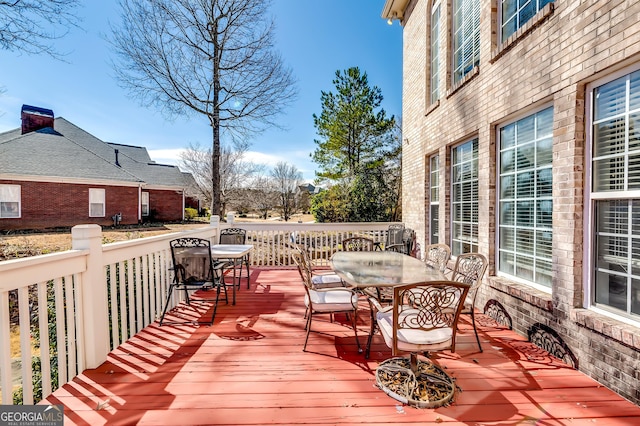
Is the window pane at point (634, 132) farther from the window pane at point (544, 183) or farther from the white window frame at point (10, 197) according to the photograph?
the white window frame at point (10, 197)

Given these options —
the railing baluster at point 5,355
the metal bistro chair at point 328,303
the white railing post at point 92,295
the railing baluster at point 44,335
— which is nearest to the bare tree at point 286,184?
the metal bistro chair at point 328,303

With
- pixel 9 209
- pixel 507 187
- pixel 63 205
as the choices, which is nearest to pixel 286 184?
pixel 63 205

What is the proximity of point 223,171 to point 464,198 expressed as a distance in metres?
19.5

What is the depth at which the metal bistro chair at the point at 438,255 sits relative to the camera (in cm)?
383

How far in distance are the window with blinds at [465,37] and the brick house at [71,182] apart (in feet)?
58.8

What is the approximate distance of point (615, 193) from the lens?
2273 mm

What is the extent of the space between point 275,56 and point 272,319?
8481 millimetres

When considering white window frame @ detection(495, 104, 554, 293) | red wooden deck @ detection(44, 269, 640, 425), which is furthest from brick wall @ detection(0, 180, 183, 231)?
white window frame @ detection(495, 104, 554, 293)

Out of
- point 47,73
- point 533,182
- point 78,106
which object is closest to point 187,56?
point 47,73

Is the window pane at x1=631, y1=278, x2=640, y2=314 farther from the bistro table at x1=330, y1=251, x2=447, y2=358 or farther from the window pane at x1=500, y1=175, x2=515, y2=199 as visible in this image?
the window pane at x1=500, y1=175, x2=515, y2=199

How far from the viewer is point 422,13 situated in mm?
5836

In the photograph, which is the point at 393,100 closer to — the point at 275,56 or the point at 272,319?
the point at 275,56

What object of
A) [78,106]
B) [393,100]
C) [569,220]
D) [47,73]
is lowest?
[569,220]

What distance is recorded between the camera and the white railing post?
2486 millimetres
